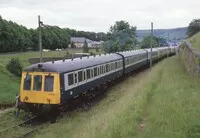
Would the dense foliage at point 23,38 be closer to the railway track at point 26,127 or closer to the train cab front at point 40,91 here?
the train cab front at point 40,91

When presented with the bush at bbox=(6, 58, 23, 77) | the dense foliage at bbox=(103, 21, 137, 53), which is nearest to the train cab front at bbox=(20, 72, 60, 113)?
the bush at bbox=(6, 58, 23, 77)

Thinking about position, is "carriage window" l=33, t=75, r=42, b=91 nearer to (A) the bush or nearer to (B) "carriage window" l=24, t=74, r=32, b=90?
(B) "carriage window" l=24, t=74, r=32, b=90

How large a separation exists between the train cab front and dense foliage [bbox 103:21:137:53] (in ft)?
225

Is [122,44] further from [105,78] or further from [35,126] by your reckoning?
[35,126]

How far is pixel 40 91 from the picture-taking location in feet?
63.2

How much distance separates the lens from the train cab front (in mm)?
18969

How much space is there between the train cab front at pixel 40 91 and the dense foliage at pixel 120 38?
68.5 metres

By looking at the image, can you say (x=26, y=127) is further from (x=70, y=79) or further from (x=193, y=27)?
(x=193, y=27)

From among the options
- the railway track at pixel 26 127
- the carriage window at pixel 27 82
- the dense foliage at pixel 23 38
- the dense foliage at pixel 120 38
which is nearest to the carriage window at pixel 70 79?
the carriage window at pixel 27 82

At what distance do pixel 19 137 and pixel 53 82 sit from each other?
3905 mm

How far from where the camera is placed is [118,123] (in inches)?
560

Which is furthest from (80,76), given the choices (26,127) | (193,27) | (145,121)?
(193,27)

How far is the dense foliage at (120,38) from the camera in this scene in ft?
294

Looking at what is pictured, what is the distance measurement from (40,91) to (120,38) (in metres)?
75.4
